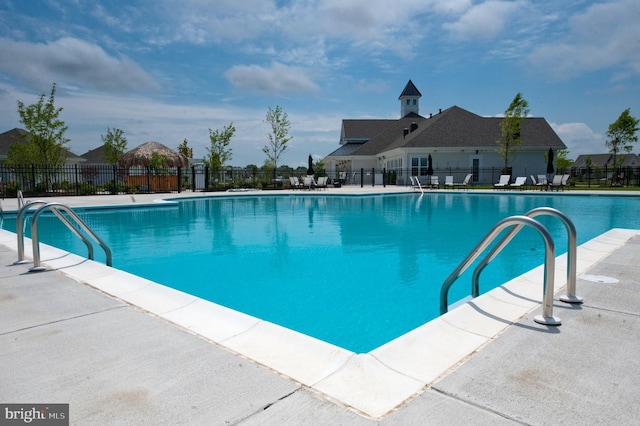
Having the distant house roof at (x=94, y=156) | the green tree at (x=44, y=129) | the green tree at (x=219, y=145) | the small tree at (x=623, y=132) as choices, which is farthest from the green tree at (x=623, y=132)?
the distant house roof at (x=94, y=156)

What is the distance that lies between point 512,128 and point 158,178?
26.9 metres

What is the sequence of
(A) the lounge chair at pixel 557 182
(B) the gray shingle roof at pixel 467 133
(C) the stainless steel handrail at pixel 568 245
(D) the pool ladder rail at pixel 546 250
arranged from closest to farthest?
(D) the pool ladder rail at pixel 546 250 → (C) the stainless steel handrail at pixel 568 245 → (A) the lounge chair at pixel 557 182 → (B) the gray shingle roof at pixel 467 133

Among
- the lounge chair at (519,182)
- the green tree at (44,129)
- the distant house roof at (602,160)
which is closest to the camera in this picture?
the green tree at (44,129)

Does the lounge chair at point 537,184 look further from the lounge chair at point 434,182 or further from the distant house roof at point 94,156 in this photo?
the distant house roof at point 94,156

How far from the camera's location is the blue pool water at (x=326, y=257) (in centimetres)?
481

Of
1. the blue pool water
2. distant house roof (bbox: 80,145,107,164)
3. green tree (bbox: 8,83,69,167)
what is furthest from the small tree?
distant house roof (bbox: 80,145,107,164)

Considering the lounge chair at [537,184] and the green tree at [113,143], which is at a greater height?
the green tree at [113,143]

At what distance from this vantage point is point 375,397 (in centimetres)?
192

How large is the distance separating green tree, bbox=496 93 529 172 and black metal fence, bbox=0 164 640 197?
1.94 metres

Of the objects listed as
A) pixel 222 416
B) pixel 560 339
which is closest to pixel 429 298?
pixel 560 339

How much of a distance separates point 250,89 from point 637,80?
29.7 metres

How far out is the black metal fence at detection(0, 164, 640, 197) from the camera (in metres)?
22.3

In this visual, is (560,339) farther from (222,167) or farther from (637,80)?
(637,80)

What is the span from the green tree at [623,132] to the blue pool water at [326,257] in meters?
20.2
